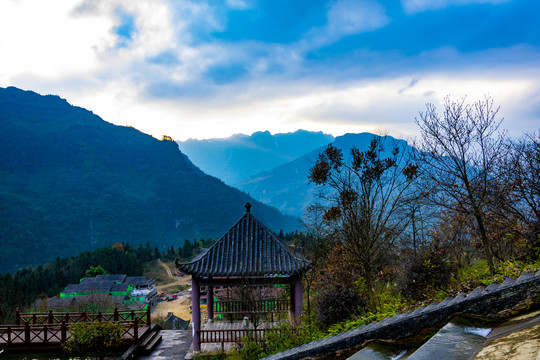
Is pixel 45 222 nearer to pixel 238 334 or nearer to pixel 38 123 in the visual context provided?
pixel 38 123

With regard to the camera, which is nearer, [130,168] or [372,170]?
[372,170]

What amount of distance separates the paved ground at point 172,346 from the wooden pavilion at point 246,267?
155 cm

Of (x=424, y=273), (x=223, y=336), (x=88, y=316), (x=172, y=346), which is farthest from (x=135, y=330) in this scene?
(x=424, y=273)

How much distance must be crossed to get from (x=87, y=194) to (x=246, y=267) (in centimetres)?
15652

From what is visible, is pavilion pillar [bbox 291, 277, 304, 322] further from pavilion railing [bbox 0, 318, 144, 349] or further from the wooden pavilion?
pavilion railing [bbox 0, 318, 144, 349]

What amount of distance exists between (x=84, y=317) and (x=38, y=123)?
673ft

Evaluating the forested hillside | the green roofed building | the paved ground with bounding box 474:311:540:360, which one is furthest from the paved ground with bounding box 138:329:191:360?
the forested hillside

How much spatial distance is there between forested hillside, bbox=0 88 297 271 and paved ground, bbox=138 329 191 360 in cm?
10462

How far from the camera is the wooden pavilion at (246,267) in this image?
13227 mm

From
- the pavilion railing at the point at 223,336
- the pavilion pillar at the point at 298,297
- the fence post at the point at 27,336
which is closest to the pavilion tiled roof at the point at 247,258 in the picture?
the pavilion pillar at the point at 298,297

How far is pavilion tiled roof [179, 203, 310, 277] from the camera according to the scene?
43.4ft

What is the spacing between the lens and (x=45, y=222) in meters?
124

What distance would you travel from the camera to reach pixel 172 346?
15.2m

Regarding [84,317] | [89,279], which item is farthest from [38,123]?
[84,317]
